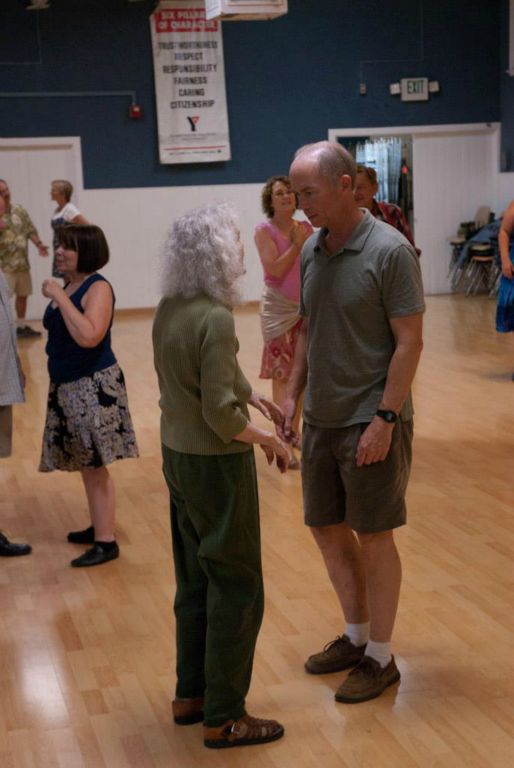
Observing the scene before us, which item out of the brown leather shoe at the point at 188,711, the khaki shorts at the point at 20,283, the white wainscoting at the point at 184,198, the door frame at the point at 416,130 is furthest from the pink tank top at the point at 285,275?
the door frame at the point at 416,130

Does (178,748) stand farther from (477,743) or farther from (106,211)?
(106,211)

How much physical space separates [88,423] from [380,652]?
1.64m

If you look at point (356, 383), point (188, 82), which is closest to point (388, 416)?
point (356, 383)

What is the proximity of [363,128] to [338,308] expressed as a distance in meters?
11.4

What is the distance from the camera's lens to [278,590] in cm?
400

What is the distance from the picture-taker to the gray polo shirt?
2846mm

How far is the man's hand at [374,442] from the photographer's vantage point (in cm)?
287

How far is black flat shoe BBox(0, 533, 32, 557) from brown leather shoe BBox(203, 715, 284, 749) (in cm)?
192

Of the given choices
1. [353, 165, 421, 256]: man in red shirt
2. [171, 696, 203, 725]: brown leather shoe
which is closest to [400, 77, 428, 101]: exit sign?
[353, 165, 421, 256]: man in red shirt

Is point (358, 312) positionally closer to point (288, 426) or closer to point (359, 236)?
point (359, 236)

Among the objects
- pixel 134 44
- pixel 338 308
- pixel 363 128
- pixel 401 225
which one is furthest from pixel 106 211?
pixel 338 308

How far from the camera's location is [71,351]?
4.22 meters

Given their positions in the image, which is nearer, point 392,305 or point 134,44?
point 392,305

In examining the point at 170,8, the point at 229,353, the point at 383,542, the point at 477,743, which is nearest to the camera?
the point at 229,353
